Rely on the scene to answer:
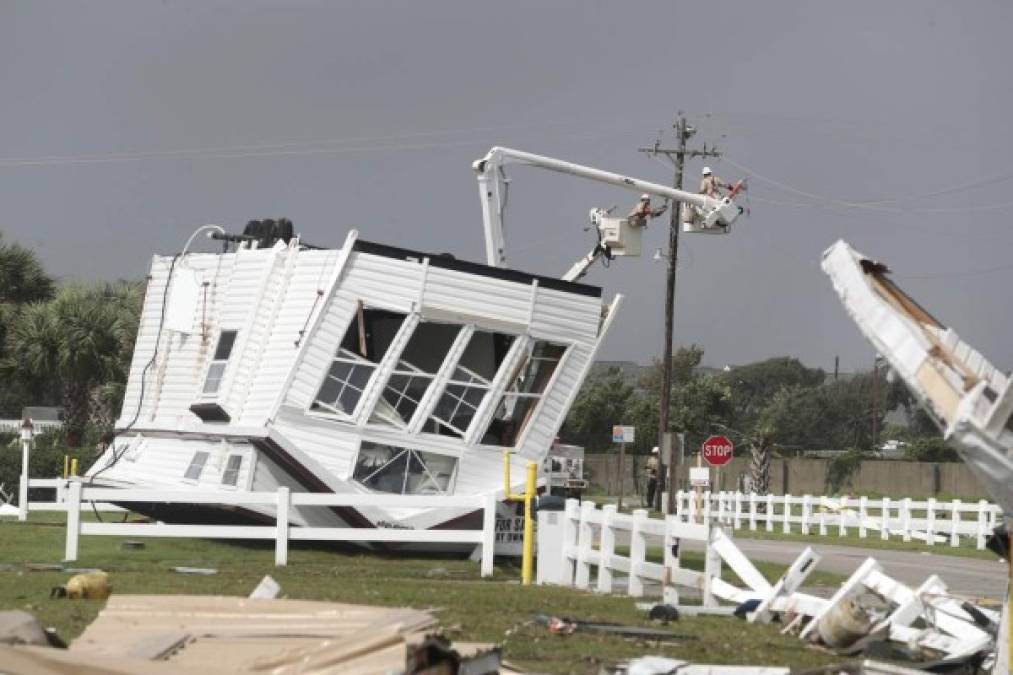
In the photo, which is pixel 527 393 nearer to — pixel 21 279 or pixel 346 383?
pixel 346 383

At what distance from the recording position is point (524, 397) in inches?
1029

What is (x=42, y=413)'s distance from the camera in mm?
67438

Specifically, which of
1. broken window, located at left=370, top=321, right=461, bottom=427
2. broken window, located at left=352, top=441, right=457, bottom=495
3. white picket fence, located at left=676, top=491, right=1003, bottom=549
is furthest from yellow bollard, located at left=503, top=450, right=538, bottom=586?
white picket fence, located at left=676, top=491, right=1003, bottom=549

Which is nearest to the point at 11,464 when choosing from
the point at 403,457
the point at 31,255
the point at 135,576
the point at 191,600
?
the point at 31,255

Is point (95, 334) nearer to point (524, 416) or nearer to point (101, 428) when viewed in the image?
point (101, 428)

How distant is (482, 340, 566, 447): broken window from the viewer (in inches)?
1027

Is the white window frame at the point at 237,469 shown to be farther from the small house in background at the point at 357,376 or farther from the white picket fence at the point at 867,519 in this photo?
the white picket fence at the point at 867,519

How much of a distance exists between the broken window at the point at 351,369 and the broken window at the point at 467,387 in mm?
1158

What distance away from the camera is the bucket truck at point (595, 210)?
29125 millimetres

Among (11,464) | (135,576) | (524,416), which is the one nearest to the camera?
(135,576)

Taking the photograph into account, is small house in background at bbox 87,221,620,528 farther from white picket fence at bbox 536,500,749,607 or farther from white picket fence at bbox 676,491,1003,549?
white picket fence at bbox 676,491,1003,549

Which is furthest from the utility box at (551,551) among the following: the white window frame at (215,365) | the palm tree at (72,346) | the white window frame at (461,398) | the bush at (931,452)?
the bush at (931,452)

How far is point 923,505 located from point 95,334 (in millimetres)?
22815

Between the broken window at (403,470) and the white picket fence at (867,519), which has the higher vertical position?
the broken window at (403,470)
